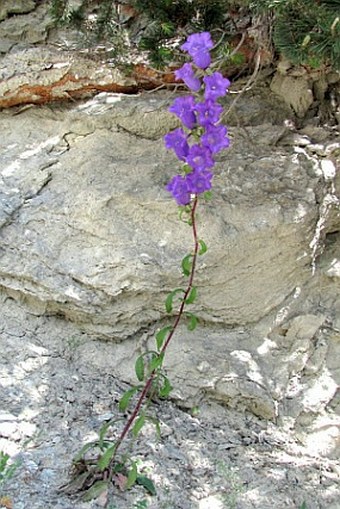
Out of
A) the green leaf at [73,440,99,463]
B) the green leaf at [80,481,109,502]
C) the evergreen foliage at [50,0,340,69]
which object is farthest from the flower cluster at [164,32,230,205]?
the green leaf at [80,481,109,502]

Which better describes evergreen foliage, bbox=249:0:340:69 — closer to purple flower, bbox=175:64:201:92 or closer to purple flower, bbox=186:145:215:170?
purple flower, bbox=175:64:201:92

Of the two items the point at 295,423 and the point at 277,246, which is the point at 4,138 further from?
the point at 295,423

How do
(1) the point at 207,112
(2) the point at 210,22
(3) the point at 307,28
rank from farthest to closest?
1. (2) the point at 210,22
2. (3) the point at 307,28
3. (1) the point at 207,112

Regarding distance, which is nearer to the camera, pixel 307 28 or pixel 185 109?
pixel 185 109

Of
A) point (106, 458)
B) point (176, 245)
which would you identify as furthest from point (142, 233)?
point (106, 458)

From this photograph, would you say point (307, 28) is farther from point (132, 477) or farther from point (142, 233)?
point (132, 477)
